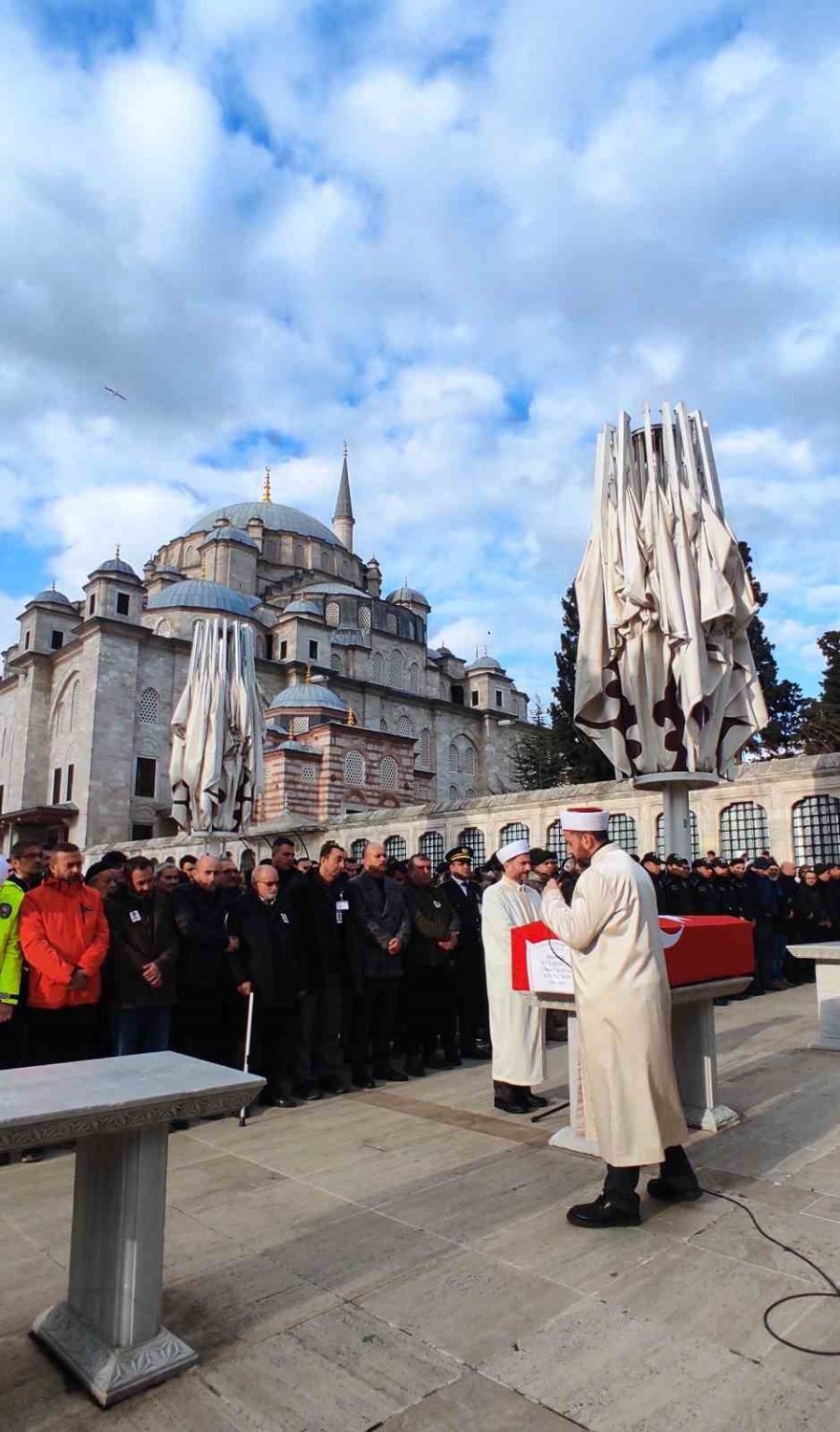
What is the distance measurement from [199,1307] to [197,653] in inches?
593

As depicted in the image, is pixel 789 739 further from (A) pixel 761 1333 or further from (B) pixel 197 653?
(A) pixel 761 1333

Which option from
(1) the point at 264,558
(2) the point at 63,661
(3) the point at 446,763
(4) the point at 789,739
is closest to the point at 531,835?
(4) the point at 789,739

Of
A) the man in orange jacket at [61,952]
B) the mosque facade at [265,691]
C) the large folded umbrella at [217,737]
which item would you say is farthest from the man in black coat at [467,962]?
the mosque facade at [265,691]

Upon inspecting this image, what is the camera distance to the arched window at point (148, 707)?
38.5 meters

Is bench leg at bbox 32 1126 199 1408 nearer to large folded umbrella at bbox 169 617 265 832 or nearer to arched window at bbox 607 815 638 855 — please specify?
arched window at bbox 607 815 638 855

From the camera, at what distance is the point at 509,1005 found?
5.72m

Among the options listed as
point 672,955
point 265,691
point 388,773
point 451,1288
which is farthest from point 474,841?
point 265,691

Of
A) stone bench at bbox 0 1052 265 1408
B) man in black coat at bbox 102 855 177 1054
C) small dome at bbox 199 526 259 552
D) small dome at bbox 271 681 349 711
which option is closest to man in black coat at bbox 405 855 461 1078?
man in black coat at bbox 102 855 177 1054

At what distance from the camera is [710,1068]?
5082 millimetres

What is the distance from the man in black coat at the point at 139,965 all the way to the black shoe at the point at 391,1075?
175cm

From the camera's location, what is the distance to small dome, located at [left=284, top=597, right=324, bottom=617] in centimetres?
4438

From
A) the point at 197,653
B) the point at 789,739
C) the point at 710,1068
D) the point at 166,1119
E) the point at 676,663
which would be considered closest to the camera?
the point at 166,1119

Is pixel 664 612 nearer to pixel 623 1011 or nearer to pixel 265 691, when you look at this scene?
pixel 623 1011

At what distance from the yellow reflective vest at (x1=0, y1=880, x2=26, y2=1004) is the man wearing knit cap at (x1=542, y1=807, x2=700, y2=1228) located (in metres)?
3.21
